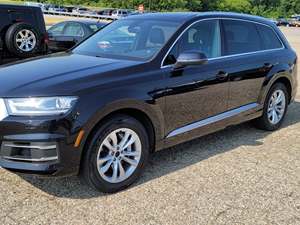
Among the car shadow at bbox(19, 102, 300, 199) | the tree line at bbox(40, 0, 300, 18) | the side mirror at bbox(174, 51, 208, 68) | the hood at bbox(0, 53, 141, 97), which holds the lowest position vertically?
the tree line at bbox(40, 0, 300, 18)

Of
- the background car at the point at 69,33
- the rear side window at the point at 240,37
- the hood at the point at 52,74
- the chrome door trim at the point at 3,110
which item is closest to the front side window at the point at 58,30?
the background car at the point at 69,33

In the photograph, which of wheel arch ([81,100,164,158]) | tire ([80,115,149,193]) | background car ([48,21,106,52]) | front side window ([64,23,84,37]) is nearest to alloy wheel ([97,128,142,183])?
tire ([80,115,149,193])

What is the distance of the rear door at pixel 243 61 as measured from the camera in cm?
507

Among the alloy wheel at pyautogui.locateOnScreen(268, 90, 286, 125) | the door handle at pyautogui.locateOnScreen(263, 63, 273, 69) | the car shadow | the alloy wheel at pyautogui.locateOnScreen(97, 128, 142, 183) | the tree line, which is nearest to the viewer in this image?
the alloy wheel at pyautogui.locateOnScreen(97, 128, 142, 183)

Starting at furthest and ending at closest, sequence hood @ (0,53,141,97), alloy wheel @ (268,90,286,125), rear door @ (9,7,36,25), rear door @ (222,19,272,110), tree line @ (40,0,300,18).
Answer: tree line @ (40,0,300,18)
rear door @ (9,7,36,25)
alloy wheel @ (268,90,286,125)
rear door @ (222,19,272,110)
hood @ (0,53,141,97)

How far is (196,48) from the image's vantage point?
472cm

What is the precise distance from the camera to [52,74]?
380 cm

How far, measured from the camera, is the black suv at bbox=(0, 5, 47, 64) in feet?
23.4

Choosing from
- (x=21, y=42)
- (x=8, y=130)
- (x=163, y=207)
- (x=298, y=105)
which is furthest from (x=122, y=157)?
(x=298, y=105)

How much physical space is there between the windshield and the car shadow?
1.25m

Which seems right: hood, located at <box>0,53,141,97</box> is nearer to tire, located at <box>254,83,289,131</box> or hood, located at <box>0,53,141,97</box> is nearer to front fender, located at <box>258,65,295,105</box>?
front fender, located at <box>258,65,295,105</box>

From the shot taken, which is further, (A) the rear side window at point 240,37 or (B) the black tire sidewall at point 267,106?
(B) the black tire sidewall at point 267,106

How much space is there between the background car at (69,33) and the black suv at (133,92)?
7233 millimetres

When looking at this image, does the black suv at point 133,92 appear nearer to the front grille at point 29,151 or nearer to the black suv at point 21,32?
the front grille at point 29,151
